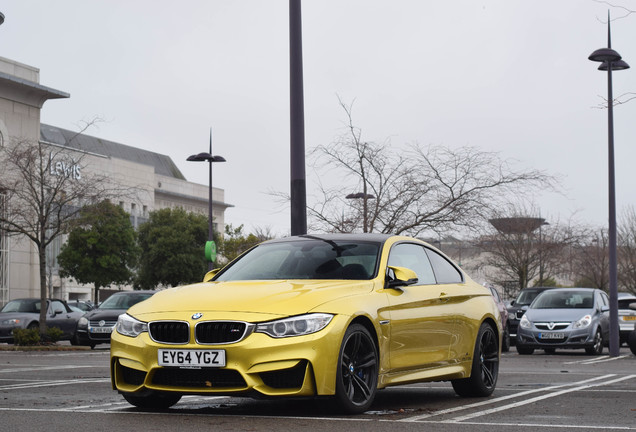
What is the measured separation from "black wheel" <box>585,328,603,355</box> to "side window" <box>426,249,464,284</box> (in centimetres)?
1463

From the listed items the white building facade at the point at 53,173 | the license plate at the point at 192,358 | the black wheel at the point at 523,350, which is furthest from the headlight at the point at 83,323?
the license plate at the point at 192,358

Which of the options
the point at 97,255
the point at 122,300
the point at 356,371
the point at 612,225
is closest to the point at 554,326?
the point at 612,225

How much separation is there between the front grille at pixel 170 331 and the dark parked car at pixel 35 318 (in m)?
23.2

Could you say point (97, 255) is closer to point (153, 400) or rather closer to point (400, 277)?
point (153, 400)

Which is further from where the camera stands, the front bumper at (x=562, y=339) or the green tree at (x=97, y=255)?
the green tree at (x=97, y=255)

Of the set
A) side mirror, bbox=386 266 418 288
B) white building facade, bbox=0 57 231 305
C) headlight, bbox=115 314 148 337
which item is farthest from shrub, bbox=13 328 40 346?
side mirror, bbox=386 266 418 288

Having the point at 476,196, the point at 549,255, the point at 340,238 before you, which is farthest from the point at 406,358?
the point at 549,255

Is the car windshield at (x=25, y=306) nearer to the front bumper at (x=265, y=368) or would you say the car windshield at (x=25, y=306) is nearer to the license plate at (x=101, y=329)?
the license plate at (x=101, y=329)

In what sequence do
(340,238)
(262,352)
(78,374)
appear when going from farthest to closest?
(78,374)
(340,238)
(262,352)

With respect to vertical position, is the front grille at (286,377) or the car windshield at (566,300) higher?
the front grille at (286,377)

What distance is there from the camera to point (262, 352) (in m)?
8.01

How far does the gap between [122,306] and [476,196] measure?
972 centimetres

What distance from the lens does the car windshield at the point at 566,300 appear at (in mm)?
26031

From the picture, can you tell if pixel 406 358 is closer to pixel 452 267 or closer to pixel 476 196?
pixel 452 267
